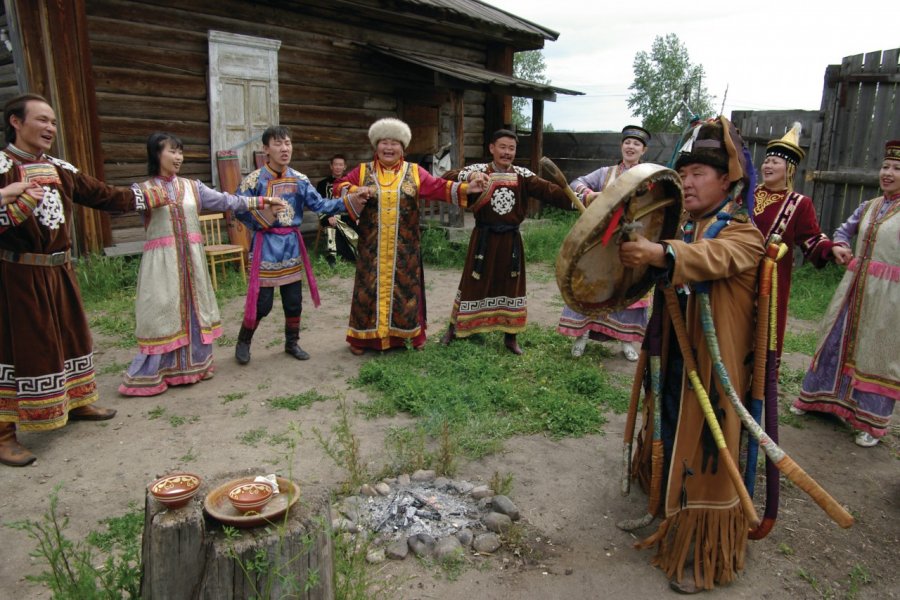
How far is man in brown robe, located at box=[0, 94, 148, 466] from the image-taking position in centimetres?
357

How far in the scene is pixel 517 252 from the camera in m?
5.50

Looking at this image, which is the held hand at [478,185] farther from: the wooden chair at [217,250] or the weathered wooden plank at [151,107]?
the weathered wooden plank at [151,107]

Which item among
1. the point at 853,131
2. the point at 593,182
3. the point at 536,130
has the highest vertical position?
the point at 536,130

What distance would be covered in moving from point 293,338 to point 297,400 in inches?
40.3

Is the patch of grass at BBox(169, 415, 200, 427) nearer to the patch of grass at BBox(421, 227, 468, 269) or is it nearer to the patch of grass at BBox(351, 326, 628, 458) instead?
the patch of grass at BBox(351, 326, 628, 458)

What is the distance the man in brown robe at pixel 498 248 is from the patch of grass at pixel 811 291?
3504 mm

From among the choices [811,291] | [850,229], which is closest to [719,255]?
[850,229]

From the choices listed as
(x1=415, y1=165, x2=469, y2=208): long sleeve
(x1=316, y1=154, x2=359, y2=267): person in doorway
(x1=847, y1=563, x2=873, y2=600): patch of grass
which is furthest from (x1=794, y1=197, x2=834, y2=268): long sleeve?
(x1=316, y1=154, x2=359, y2=267): person in doorway

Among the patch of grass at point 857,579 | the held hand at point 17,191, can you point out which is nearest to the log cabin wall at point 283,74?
the held hand at point 17,191

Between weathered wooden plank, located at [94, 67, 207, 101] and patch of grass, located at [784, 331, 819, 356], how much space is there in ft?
25.1

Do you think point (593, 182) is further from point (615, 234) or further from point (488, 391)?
point (615, 234)

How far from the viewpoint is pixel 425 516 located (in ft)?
10.1

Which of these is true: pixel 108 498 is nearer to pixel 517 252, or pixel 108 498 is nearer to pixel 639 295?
pixel 639 295

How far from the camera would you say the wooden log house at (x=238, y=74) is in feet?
23.1
